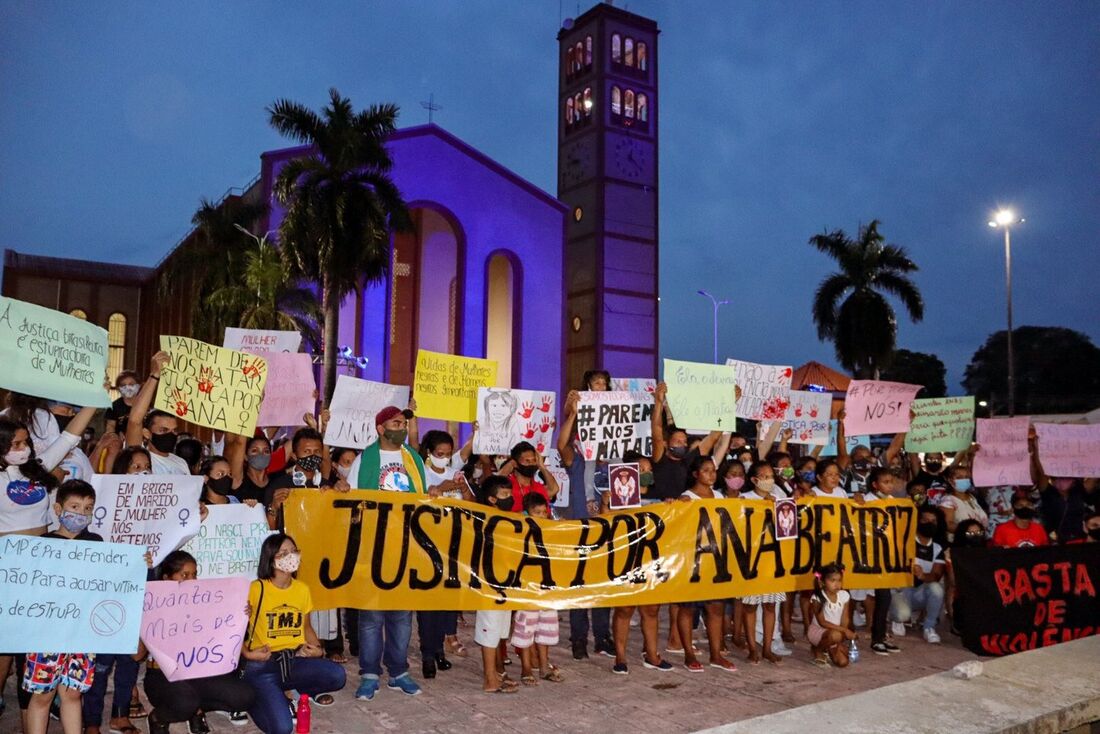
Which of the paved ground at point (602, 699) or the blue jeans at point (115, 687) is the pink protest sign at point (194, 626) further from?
the paved ground at point (602, 699)

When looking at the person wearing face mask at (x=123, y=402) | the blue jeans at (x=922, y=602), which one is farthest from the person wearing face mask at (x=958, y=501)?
the person wearing face mask at (x=123, y=402)

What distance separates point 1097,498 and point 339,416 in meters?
9.37

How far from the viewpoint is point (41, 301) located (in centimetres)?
5353

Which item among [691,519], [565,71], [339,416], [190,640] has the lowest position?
[190,640]

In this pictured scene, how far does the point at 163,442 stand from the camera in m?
6.48

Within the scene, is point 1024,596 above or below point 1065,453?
below

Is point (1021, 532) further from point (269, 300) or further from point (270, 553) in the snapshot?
point (269, 300)

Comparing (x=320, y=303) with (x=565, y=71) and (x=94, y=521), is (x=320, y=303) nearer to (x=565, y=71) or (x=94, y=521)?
→ (x=94, y=521)

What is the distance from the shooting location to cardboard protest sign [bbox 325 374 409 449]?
8141 millimetres

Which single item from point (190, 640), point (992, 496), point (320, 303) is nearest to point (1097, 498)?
point (992, 496)

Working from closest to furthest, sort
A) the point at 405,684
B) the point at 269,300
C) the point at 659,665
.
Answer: the point at 405,684 → the point at 659,665 → the point at 269,300

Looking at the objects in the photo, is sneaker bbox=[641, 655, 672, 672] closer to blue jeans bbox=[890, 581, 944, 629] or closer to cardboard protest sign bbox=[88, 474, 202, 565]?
blue jeans bbox=[890, 581, 944, 629]

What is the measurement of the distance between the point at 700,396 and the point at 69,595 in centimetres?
579

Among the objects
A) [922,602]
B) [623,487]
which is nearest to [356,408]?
[623,487]
